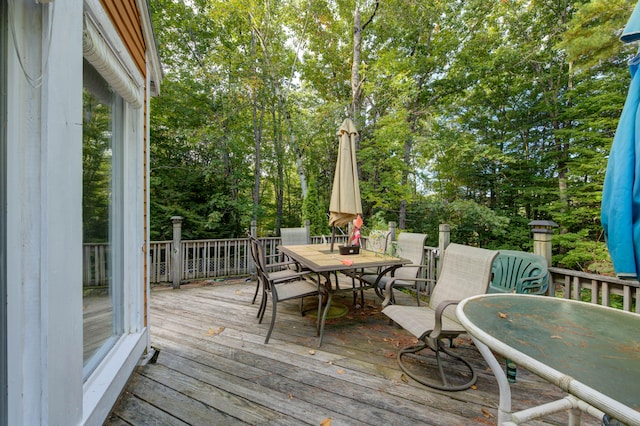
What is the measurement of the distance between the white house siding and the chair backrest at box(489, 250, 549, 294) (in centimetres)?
363

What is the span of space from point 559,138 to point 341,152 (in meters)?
7.89

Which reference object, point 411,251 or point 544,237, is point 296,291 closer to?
point 411,251

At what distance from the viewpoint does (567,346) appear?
3.55 feet

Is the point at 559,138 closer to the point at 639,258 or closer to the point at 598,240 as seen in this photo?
the point at 598,240

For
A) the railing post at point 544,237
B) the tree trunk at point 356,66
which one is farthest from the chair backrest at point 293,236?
the tree trunk at point 356,66

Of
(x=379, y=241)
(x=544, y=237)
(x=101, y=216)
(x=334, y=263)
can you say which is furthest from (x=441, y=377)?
(x=101, y=216)

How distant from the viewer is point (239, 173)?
738cm

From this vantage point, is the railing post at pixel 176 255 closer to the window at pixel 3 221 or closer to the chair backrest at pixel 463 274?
the window at pixel 3 221

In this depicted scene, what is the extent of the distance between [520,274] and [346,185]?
226 centimetres

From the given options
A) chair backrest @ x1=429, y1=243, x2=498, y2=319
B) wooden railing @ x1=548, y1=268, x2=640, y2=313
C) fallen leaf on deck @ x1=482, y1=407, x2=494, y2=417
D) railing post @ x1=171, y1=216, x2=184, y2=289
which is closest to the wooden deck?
fallen leaf on deck @ x1=482, y1=407, x2=494, y2=417

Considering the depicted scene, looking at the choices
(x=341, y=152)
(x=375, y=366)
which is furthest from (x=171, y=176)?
(x=375, y=366)

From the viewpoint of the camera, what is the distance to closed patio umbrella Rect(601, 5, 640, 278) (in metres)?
1.07

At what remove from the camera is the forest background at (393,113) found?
7051 mm

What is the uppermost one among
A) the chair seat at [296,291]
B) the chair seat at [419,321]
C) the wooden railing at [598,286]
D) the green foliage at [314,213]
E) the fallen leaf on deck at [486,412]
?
the green foliage at [314,213]
